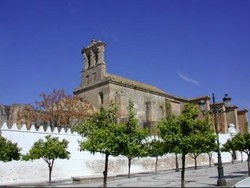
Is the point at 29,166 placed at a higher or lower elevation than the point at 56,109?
lower

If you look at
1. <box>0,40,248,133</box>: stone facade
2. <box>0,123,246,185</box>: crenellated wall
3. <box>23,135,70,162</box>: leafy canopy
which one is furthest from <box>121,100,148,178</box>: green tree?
<box>0,40,248,133</box>: stone facade

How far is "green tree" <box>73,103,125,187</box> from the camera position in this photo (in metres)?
14.7

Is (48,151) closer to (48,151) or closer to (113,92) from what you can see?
(48,151)

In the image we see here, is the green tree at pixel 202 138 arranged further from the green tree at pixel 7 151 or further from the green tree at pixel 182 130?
the green tree at pixel 7 151

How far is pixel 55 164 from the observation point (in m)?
26.0

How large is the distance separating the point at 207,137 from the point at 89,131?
5636mm

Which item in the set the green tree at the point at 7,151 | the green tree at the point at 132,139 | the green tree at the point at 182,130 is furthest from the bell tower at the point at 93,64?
the green tree at the point at 132,139

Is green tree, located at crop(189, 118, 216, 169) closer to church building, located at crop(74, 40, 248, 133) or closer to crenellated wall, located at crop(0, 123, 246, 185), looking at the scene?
crenellated wall, located at crop(0, 123, 246, 185)

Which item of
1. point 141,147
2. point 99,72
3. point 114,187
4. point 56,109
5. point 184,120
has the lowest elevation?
Answer: point 114,187

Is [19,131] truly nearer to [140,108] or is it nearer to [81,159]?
[81,159]

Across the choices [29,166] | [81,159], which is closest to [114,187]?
[29,166]

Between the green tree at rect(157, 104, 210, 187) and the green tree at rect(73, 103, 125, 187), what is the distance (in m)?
2.29

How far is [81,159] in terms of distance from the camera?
28.1 meters

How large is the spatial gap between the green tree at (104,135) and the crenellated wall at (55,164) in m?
10.2
